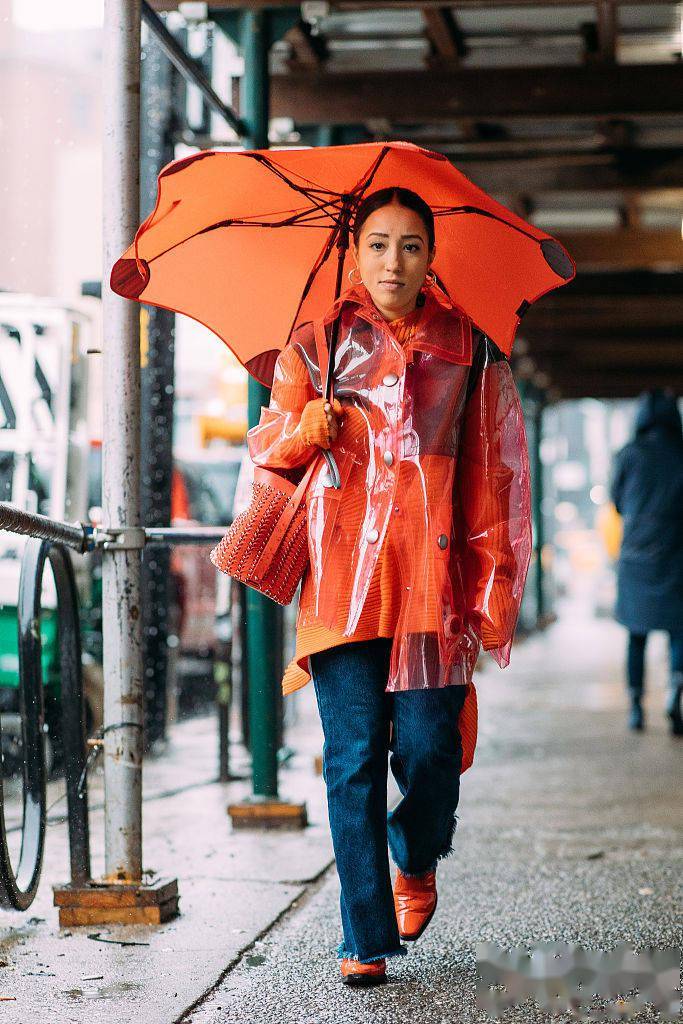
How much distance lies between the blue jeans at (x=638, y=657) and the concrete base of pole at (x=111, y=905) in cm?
575

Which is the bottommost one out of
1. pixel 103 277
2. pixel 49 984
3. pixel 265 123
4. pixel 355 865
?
pixel 49 984

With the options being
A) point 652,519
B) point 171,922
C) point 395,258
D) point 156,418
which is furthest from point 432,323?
point 652,519

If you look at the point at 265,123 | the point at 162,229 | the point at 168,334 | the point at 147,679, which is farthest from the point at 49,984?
the point at 168,334

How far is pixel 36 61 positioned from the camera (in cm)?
795

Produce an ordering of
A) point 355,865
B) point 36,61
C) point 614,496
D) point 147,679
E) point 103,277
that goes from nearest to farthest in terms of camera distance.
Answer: point 355,865
point 103,277
point 36,61
point 147,679
point 614,496

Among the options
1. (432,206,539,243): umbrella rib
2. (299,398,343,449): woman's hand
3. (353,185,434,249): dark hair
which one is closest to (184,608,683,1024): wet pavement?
(299,398,343,449): woman's hand

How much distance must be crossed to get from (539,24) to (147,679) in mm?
4260

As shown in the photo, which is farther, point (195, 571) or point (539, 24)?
point (195, 571)

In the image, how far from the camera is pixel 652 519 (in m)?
9.52

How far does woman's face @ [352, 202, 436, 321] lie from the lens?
11.8 ft

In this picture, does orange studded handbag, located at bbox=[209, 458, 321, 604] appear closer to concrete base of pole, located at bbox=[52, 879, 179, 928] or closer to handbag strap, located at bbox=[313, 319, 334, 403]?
handbag strap, located at bbox=[313, 319, 334, 403]

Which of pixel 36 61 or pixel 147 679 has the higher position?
pixel 36 61

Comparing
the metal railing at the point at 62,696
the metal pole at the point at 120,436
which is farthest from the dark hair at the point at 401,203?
the metal railing at the point at 62,696

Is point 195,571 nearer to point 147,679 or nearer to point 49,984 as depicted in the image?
point 147,679
